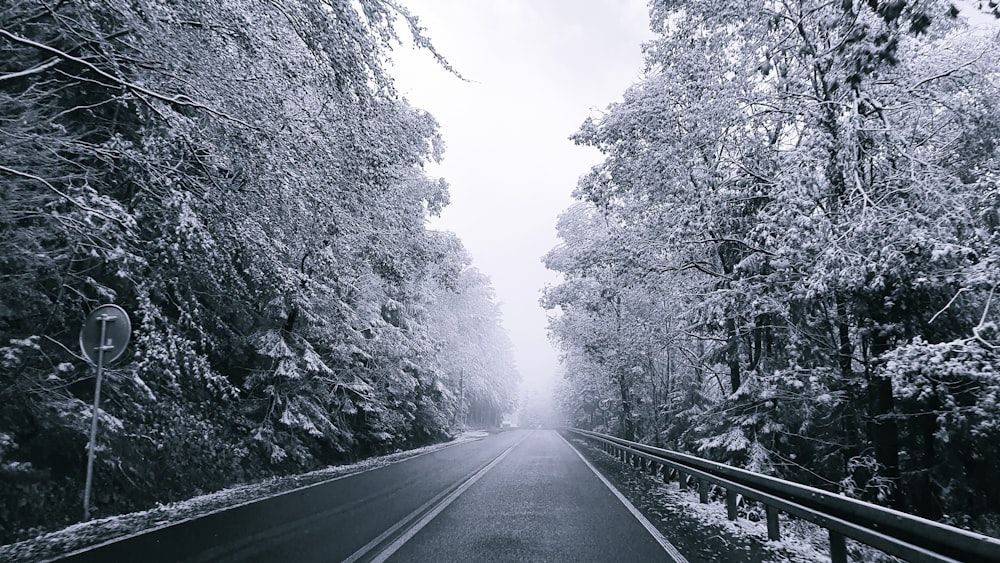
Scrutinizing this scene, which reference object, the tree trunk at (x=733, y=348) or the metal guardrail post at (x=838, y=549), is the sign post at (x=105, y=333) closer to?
the metal guardrail post at (x=838, y=549)

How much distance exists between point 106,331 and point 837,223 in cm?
1009

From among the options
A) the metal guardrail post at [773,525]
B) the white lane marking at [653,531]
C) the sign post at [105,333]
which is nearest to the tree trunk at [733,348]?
the white lane marking at [653,531]

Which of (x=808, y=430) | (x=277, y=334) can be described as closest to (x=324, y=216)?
(x=277, y=334)

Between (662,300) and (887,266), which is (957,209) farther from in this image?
(662,300)

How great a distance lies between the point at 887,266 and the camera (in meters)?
6.05

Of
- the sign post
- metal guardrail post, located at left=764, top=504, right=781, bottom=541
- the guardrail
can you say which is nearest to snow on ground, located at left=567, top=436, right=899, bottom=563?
metal guardrail post, located at left=764, top=504, right=781, bottom=541

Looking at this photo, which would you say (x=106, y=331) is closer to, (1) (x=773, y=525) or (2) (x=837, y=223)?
(1) (x=773, y=525)

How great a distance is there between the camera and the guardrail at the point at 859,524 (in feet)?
10.4

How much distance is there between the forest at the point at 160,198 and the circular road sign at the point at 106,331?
43cm

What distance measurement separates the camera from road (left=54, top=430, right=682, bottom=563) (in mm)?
5078

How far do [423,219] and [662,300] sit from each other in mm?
9657

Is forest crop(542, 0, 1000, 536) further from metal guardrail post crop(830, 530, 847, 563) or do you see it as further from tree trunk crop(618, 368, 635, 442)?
tree trunk crop(618, 368, 635, 442)

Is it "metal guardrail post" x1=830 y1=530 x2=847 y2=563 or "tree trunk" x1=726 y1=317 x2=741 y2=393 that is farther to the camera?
"tree trunk" x1=726 y1=317 x2=741 y2=393

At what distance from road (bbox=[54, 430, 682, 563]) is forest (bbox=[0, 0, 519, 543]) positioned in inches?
85.9
